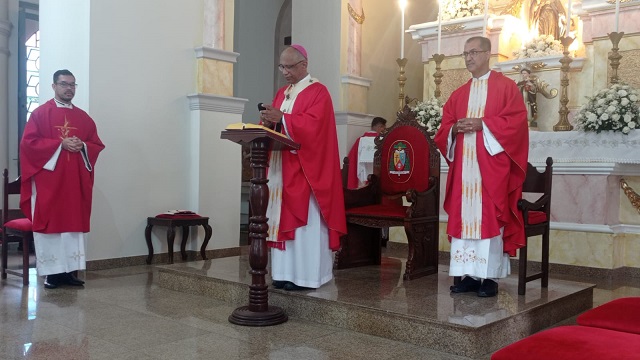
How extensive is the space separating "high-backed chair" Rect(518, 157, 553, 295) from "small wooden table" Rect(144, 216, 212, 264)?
3.49 meters

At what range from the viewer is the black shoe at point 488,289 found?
4.49m

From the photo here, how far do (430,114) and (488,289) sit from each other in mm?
4137

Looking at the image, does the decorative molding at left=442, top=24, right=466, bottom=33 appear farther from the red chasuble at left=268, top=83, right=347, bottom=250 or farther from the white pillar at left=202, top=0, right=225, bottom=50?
the red chasuble at left=268, top=83, right=347, bottom=250

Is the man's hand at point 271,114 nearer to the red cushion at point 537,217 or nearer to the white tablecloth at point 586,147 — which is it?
the red cushion at point 537,217

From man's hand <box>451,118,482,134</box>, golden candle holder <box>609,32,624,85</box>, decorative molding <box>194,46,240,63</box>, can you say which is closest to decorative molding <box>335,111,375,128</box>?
decorative molding <box>194,46,240,63</box>

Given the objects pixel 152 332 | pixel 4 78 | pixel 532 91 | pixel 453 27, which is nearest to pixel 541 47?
pixel 532 91

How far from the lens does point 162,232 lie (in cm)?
727

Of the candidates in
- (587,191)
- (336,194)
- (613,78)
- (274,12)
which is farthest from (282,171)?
(274,12)

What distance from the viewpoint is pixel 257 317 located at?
4254mm

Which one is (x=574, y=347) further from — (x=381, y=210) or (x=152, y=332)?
(x=381, y=210)

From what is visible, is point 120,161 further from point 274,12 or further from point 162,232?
point 274,12

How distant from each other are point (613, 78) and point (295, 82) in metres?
3.91

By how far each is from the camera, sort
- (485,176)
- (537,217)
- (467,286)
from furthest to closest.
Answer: (537,217), (467,286), (485,176)

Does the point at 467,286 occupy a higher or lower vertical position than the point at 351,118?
lower
